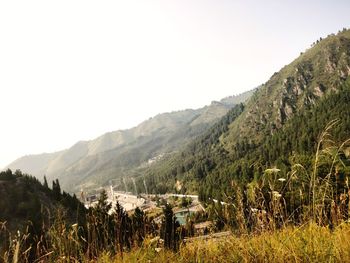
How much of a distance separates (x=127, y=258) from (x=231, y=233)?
78.3 inches

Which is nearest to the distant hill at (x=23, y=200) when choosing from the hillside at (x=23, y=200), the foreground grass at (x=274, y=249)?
the hillside at (x=23, y=200)

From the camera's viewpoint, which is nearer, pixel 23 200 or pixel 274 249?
pixel 274 249

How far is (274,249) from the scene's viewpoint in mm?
4430

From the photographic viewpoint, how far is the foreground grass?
4117 mm

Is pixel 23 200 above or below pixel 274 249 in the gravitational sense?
below

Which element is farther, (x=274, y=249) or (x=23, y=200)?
(x=23, y=200)

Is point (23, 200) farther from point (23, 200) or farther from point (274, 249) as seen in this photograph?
point (274, 249)

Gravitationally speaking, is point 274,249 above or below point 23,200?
above

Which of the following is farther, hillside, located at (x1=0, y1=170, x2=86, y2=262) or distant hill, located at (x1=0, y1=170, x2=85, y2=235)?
distant hill, located at (x1=0, y1=170, x2=85, y2=235)

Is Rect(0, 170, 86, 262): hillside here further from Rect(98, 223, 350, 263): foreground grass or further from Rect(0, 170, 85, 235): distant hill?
Rect(98, 223, 350, 263): foreground grass

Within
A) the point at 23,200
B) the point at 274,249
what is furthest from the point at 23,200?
the point at 274,249

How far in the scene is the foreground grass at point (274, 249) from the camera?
162 inches

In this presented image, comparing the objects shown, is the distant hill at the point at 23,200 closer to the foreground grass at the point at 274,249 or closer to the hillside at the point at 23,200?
the hillside at the point at 23,200

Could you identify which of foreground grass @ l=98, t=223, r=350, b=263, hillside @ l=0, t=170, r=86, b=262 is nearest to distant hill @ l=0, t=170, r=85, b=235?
hillside @ l=0, t=170, r=86, b=262
